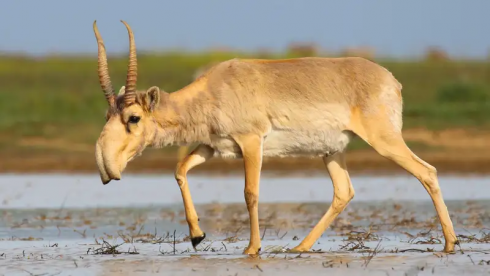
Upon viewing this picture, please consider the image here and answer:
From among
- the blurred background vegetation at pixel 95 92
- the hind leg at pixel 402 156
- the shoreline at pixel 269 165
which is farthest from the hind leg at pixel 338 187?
the blurred background vegetation at pixel 95 92

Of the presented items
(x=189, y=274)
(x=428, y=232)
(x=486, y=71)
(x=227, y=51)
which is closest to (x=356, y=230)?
(x=428, y=232)

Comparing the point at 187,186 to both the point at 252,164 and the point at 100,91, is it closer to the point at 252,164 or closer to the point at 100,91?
the point at 252,164

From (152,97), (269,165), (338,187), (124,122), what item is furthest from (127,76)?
(269,165)

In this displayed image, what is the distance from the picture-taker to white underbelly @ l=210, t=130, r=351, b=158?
34.7 ft

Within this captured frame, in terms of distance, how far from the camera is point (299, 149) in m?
10.7

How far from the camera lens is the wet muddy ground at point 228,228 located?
926 cm

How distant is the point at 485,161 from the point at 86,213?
511 inches

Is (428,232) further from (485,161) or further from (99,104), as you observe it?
(99,104)

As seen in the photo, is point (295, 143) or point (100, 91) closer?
point (295, 143)

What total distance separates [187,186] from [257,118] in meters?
0.96

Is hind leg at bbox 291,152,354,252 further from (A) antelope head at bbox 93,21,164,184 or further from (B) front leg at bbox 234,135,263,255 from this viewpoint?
(A) antelope head at bbox 93,21,164,184

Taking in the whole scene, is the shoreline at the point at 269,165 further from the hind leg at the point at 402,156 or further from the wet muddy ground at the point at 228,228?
the hind leg at the point at 402,156

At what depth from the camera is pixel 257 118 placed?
10500 millimetres

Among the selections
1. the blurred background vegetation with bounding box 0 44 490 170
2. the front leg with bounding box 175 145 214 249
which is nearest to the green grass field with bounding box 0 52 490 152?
the blurred background vegetation with bounding box 0 44 490 170
